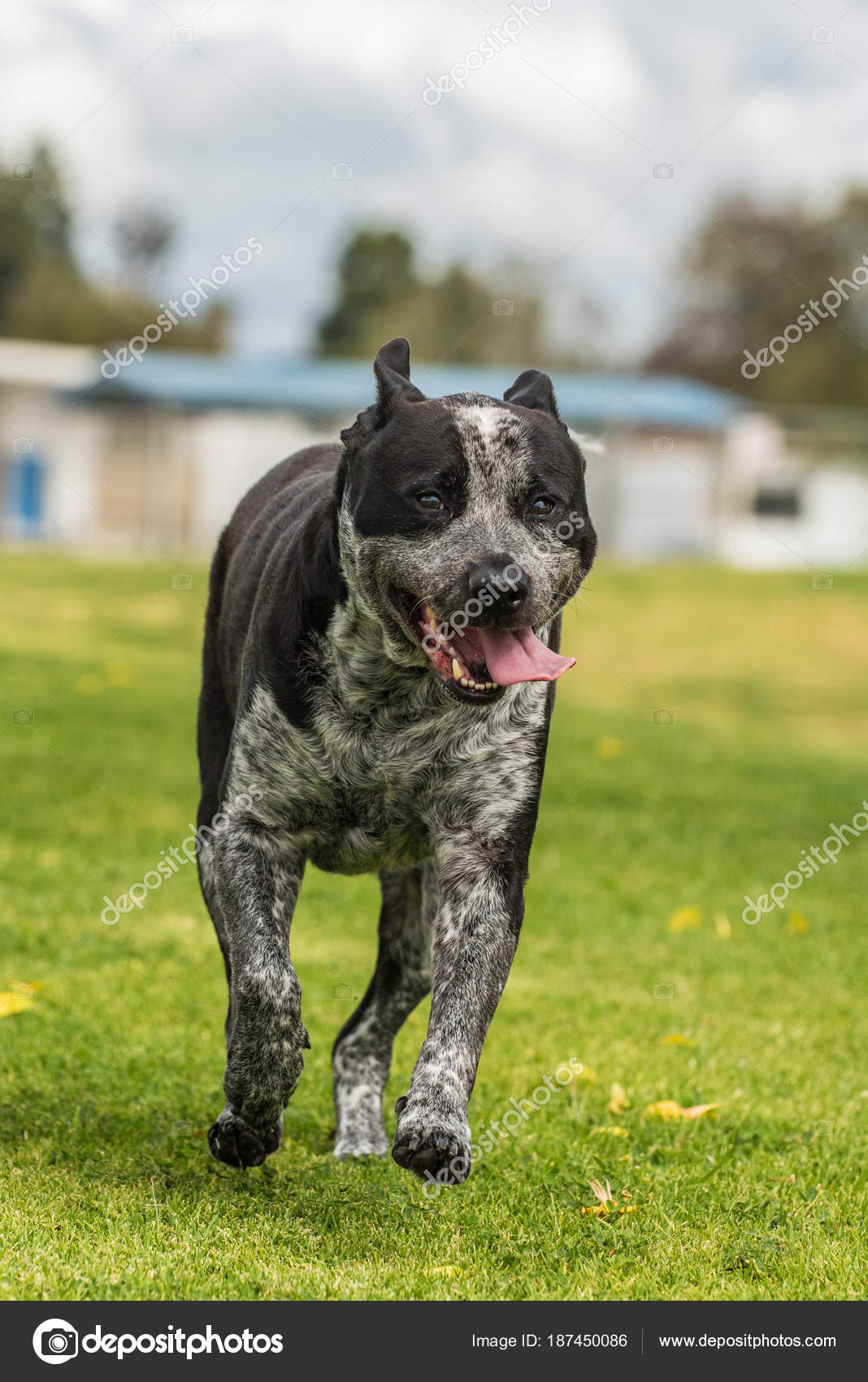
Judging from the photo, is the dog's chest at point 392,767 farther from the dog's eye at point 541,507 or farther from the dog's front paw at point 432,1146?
the dog's front paw at point 432,1146

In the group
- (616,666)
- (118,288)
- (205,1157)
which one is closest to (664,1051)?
(205,1157)

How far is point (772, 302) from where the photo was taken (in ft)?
188

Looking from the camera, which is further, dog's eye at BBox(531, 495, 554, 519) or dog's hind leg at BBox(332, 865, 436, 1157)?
dog's hind leg at BBox(332, 865, 436, 1157)

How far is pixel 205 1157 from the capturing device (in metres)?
5.15

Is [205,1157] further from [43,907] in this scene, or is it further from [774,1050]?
[43,907]

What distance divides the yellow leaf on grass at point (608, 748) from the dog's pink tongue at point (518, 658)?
9755 millimetres

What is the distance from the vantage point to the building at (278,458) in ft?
121

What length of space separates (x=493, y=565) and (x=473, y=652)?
260 millimetres

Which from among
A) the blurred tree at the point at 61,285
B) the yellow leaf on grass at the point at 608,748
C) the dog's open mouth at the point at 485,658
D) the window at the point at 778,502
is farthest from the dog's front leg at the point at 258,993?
the blurred tree at the point at 61,285

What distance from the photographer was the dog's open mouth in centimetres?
443
